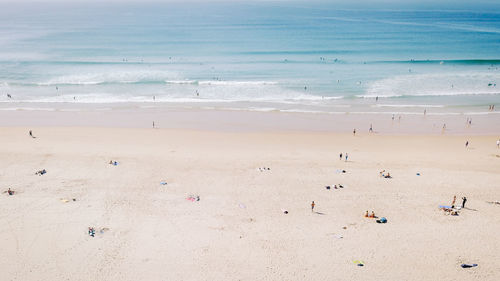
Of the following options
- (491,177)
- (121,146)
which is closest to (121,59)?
(121,146)

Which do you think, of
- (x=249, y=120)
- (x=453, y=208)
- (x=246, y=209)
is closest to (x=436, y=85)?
(x=249, y=120)

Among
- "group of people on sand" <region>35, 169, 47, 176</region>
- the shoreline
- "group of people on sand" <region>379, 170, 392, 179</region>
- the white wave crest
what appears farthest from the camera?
the white wave crest

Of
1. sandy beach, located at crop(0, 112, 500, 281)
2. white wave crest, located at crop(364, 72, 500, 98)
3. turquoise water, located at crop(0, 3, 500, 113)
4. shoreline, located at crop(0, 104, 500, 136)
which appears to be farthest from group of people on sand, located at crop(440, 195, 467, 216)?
white wave crest, located at crop(364, 72, 500, 98)

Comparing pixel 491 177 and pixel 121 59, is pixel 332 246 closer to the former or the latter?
pixel 491 177

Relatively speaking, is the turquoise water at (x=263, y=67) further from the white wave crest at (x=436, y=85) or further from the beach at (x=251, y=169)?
the beach at (x=251, y=169)

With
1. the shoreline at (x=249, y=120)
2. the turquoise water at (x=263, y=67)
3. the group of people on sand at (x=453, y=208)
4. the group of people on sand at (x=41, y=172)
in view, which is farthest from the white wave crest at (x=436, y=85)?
the group of people on sand at (x=41, y=172)

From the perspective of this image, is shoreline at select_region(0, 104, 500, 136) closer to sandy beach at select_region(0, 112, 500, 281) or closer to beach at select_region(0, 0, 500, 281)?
beach at select_region(0, 0, 500, 281)

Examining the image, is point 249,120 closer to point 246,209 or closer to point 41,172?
point 246,209
